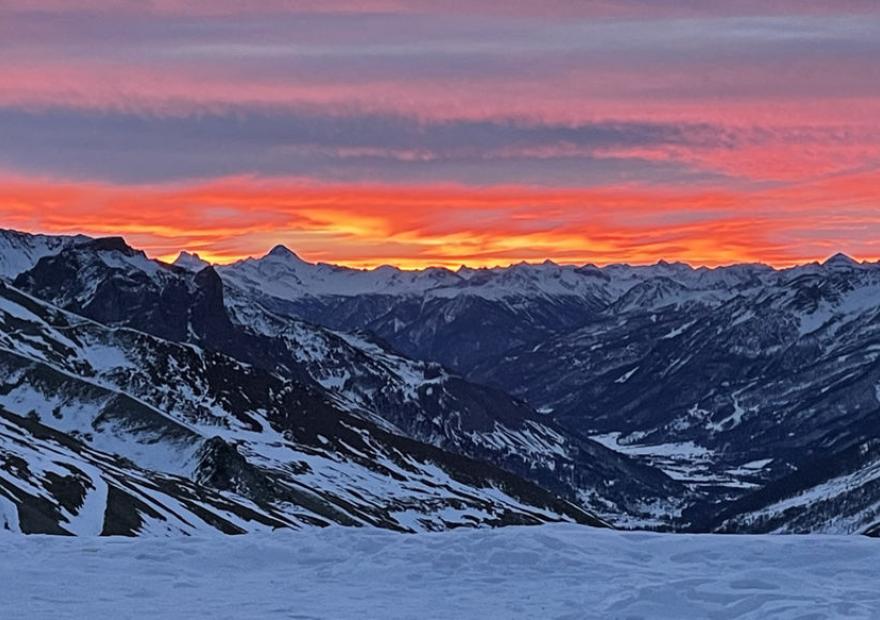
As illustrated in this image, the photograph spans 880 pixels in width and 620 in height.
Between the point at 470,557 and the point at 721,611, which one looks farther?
the point at 470,557

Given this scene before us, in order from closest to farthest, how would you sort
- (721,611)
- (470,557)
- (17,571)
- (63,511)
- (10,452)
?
(721,611) → (17,571) → (470,557) → (63,511) → (10,452)

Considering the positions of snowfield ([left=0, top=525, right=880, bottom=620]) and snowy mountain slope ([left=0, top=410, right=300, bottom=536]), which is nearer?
snowfield ([left=0, top=525, right=880, bottom=620])

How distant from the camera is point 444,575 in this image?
130 ft

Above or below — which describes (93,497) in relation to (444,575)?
below

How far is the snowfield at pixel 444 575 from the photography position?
→ 3431cm

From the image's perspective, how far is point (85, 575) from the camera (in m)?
38.2

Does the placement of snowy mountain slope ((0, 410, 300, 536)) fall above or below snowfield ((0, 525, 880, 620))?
below

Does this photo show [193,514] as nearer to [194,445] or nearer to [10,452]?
[10,452]

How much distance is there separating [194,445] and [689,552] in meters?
157

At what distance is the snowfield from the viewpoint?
3431cm

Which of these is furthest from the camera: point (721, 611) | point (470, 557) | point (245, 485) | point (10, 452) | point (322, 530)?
point (245, 485)

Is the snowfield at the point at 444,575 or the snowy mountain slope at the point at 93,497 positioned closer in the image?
the snowfield at the point at 444,575

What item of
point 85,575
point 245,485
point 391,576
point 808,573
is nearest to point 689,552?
point 808,573

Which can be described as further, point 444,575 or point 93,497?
point 93,497
